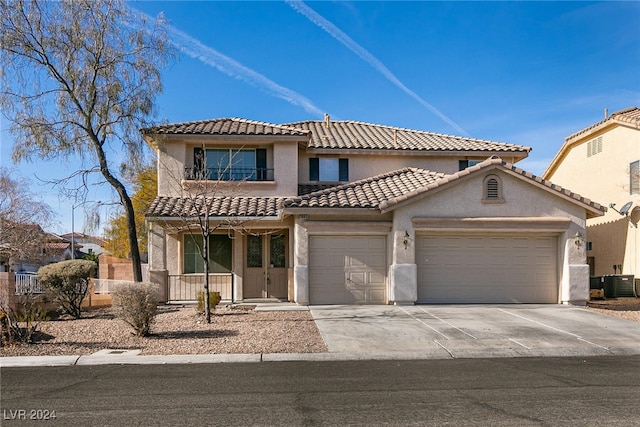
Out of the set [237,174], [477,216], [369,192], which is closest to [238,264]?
[237,174]

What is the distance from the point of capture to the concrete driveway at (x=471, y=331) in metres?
10.4

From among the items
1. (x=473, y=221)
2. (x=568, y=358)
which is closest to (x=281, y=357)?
(x=568, y=358)

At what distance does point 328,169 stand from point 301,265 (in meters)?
5.69

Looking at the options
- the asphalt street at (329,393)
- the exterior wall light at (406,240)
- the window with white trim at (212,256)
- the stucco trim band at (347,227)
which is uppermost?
the stucco trim band at (347,227)

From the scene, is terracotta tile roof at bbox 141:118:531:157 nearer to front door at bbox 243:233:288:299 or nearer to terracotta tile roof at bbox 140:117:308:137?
terracotta tile roof at bbox 140:117:308:137

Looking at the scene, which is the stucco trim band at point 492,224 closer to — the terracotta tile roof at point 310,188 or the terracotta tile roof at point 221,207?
the terracotta tile roof at point 221,207

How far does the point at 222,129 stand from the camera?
19.1 metres

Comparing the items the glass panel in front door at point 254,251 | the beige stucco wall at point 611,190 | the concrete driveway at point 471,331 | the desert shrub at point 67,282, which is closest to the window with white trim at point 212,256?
the glass panel in front door at point 254,251

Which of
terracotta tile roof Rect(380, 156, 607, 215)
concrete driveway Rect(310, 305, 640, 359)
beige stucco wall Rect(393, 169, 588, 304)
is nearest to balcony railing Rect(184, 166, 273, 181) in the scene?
terracotta tile roof Rect(380, 156, 607, 215)

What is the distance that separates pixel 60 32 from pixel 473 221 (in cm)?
1376

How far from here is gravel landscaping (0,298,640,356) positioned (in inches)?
405

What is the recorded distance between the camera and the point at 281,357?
9.71 m

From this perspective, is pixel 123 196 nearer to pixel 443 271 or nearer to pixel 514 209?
pixel 443 271

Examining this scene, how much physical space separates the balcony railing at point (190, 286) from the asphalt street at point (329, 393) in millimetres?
9051
